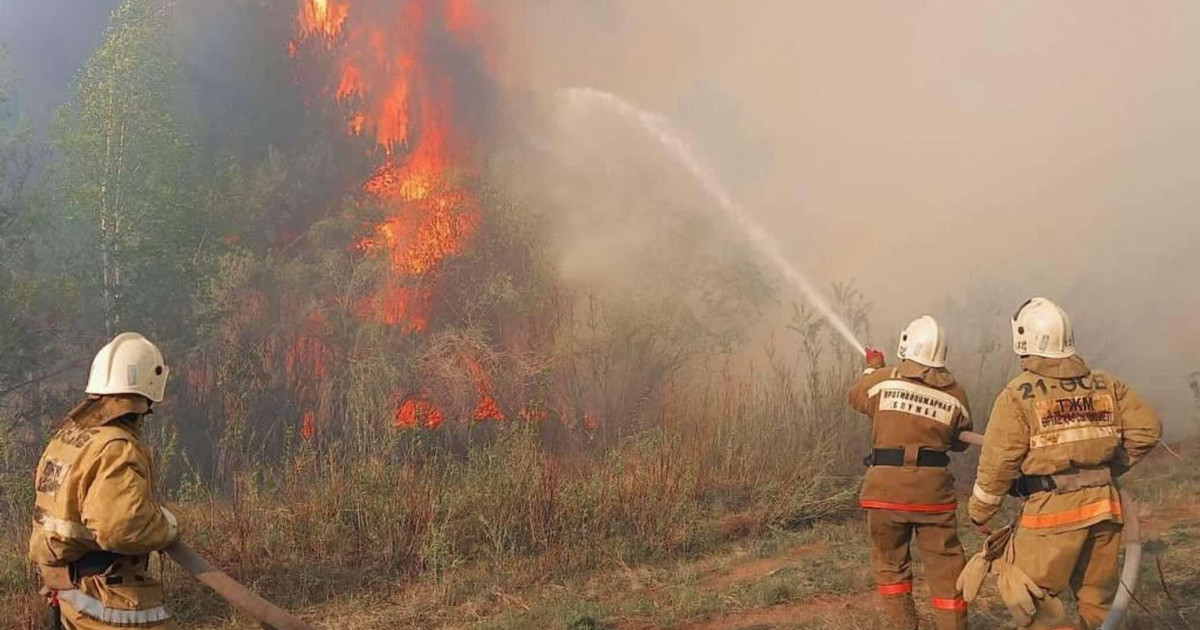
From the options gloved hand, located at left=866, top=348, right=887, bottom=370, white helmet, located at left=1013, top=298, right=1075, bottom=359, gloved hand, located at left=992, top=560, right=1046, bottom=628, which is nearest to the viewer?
gloved hand, located at left=992, top=560, right=1046, bottom=628

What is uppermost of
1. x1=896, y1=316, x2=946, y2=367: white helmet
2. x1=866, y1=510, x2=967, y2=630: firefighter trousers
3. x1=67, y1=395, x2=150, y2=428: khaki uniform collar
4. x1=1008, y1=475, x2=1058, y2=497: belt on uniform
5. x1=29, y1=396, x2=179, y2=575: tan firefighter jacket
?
x1=896, y1=316, x2=946, y2=367: white helmet

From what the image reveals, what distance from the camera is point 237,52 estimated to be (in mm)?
15312

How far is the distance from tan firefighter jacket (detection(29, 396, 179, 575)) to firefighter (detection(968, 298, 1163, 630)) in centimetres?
403

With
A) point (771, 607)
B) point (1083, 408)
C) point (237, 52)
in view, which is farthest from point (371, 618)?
point (237, 52)

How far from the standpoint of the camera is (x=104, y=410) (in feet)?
10.6

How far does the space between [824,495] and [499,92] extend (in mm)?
12540

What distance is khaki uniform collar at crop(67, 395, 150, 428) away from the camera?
127 inches

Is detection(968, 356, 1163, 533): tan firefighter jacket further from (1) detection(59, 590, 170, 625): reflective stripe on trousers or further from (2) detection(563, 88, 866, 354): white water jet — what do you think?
(2) detection(563, 88, 866, 354): white water jet

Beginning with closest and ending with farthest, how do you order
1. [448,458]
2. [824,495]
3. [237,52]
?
[448,458], [824,495], [237,52]

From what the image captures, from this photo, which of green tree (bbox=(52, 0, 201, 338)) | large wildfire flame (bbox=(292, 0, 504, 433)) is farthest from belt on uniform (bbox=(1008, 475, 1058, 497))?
green tree (bbox=(52, 0, 201, 338))

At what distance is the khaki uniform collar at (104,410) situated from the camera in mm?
3227

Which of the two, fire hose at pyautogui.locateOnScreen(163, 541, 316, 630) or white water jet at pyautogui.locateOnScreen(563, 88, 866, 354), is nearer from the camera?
fire hose at pyautogui.locateOnScreen(163, 541, 316, 630)

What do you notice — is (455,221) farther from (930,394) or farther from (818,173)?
(930,394)

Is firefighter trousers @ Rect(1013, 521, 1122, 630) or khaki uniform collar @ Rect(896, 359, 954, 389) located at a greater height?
khaki uniform collar @ Rect(896, 359, 954, 389)
